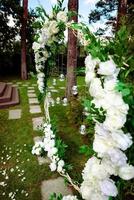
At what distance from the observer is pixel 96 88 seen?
1657 mm

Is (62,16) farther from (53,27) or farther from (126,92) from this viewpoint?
(126,92)

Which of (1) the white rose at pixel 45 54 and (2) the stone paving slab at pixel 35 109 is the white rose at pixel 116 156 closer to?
(1) the white rose at pixel 45 54

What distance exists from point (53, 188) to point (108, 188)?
3.19 metres

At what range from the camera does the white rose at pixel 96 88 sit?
160 cm

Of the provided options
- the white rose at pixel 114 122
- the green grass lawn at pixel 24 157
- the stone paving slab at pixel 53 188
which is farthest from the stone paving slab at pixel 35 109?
the white rose at pixel 114 122

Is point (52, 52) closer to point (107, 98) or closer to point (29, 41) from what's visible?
point (107, 98)

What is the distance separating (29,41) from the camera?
59.0 feet

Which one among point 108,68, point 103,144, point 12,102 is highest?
point 108,68

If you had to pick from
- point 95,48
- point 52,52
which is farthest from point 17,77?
point 95,48

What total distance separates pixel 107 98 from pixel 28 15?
54.4 ft

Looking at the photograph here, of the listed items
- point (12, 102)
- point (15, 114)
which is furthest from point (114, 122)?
point (12, 102)

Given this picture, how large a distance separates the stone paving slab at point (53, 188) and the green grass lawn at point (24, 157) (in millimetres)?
83

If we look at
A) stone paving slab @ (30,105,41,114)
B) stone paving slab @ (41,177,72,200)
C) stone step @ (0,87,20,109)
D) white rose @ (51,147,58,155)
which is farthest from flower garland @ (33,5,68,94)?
stone step @ (0,87,20,109)

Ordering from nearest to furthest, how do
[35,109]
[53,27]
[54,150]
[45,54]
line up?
[53,27] < [54,150] < [45,54] < [35,109]
